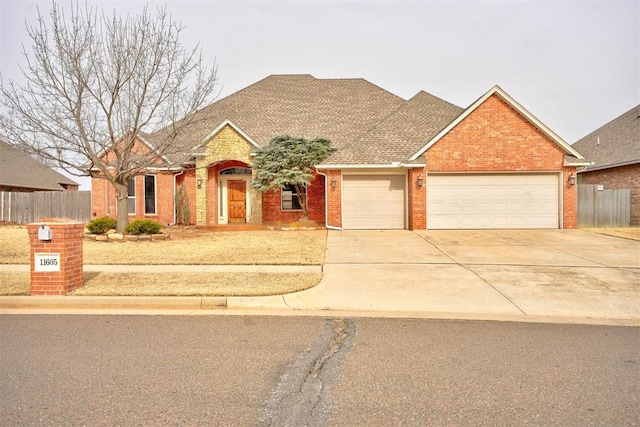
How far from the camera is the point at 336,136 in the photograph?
2119 cm

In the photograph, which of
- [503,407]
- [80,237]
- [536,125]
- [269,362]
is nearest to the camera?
[503,407]

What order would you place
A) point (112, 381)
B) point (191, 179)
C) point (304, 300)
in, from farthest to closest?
point (191, 179), point (304, 300), point (112, 381)

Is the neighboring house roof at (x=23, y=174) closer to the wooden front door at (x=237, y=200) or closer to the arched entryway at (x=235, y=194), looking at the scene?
the arched entryway at (x=235, y=194)

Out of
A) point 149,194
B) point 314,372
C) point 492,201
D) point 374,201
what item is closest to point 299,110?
point 374,201

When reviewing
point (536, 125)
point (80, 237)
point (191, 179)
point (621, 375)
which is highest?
point (536, 125)

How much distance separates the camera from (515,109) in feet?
55.1

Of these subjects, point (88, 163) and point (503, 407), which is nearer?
point (503, 407)

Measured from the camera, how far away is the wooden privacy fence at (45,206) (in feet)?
74.8

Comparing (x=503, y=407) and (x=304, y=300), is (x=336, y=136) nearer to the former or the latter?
(x=304, y=300)

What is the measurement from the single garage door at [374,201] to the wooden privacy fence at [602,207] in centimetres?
830

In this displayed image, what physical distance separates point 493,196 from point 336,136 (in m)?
8.25

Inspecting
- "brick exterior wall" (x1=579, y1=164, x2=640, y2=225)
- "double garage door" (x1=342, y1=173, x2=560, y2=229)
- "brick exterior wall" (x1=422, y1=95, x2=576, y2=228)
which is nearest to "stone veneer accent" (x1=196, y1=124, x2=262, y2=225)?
"double garage door" (x1=342, y1=173, x2=560, y2=229)

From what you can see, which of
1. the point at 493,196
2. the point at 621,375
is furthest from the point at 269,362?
the point at 493,196

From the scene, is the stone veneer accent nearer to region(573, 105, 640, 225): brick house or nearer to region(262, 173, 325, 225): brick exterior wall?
region(262, 173, 325, 225): brick exterior wall
